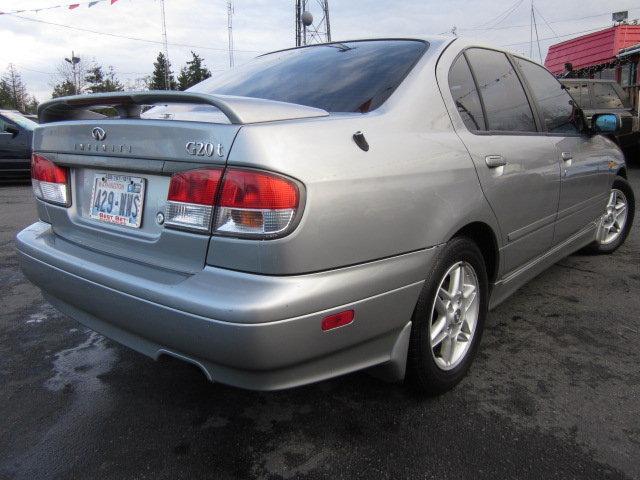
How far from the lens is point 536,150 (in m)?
2.86

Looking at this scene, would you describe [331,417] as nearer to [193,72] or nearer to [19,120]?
[19,120]

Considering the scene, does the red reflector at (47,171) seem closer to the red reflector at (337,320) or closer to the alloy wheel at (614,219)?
the red reflector at (337,320)

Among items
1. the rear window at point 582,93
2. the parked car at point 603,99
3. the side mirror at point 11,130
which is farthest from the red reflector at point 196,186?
the side mirror at point 11,130

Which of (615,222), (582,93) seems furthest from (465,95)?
(582,93)

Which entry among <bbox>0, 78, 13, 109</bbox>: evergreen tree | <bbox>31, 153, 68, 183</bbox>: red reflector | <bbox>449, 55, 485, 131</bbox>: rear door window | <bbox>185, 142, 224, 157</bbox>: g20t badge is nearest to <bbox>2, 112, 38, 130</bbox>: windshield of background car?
<bbox>31, 153, 68, 183</bbox>: red reflector

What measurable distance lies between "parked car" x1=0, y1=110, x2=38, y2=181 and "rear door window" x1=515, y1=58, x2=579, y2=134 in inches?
379

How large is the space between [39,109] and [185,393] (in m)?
1.47

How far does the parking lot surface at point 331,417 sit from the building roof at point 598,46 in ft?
47.0

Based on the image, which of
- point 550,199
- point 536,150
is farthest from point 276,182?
point 550,199

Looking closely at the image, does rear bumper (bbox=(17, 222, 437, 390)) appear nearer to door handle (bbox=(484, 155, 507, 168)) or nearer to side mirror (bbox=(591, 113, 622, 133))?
door handle (bbox=(484, 155, 507, 168))

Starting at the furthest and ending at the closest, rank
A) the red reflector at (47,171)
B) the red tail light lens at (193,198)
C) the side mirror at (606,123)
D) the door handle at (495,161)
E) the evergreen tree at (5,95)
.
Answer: the evergreen tree at (5,95) < the side mirror at (606,123) < the door handle at (495,161) < the red reflector at (47,171) < the red tail light lens at (193,198)

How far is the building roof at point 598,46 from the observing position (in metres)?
14.5

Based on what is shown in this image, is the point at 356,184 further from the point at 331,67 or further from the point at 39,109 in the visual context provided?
the point at 39,109

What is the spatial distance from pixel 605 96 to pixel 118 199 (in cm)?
1068
